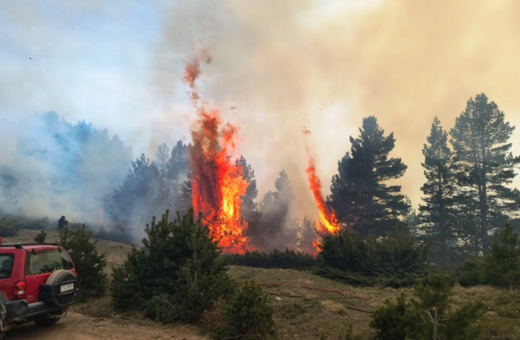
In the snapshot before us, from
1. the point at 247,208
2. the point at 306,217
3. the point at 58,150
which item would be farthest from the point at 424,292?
the point at 58,150

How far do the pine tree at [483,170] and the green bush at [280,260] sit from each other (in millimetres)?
25510

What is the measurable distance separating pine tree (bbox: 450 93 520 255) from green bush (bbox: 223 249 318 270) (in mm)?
25510

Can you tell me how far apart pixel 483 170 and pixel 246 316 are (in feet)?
140

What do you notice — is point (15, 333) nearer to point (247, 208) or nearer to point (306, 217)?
point (247, 208)

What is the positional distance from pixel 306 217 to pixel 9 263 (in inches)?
2347

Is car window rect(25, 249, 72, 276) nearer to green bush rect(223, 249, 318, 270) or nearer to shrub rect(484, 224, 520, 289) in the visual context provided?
shrub rect(484, 224, 520, 289)

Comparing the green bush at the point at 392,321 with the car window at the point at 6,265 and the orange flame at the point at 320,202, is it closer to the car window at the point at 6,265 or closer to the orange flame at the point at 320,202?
the car window at the point at 6,265

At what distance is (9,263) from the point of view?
28.6ft

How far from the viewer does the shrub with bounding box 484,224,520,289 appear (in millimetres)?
13039

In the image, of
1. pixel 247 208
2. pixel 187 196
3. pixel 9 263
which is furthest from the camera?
pixel 247 208

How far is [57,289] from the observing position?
9008 millimetres

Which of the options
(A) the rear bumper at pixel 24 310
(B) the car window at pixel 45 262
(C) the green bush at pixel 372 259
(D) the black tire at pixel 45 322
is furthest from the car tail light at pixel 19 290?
(C) the green bush at pixel 372 259

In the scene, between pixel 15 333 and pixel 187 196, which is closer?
pixel 15 333

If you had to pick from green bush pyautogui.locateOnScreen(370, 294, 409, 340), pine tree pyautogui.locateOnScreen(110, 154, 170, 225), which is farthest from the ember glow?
green bush pyautogui.locateOnScreen(370, 294, 409, 340)
